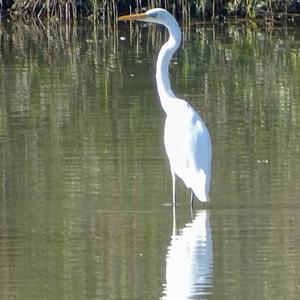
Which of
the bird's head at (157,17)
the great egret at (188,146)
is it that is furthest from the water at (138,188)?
the bird's head at (157,17)

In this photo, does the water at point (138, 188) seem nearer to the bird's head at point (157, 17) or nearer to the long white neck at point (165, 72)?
the long white neck at point (165, 72)

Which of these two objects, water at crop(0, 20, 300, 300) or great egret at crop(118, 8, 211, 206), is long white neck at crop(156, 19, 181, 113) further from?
water at crop(0, 20, 300, 300)

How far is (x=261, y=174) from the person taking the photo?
9.79 metres

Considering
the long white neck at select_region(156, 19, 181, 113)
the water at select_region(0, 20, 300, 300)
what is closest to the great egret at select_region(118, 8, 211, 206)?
the long white neck at select_region(156, 19, 181, 113)

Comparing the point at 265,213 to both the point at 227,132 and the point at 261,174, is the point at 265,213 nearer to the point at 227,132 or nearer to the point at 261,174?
the point at 261,174

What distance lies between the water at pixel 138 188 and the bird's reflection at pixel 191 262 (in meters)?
0.01

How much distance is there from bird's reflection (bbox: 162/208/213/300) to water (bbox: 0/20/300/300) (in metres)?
0.01

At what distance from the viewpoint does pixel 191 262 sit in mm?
7473

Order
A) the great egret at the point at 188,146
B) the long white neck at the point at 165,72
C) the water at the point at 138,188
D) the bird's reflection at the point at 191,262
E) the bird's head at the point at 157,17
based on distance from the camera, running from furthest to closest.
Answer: the bird's head at the point at 157,17 < the long white neck at the point at 165,72 < the great egret at the point at 188,146 < the water at the point at 138,188 < the bird's reflection at the point at 191,262

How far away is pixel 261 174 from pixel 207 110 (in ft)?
11.3

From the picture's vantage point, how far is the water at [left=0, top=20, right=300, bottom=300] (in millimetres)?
7188

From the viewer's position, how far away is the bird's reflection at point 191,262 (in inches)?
270

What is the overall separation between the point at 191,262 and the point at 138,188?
2.04 meters

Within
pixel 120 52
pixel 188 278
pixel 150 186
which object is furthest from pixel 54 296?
pixel 120 52
